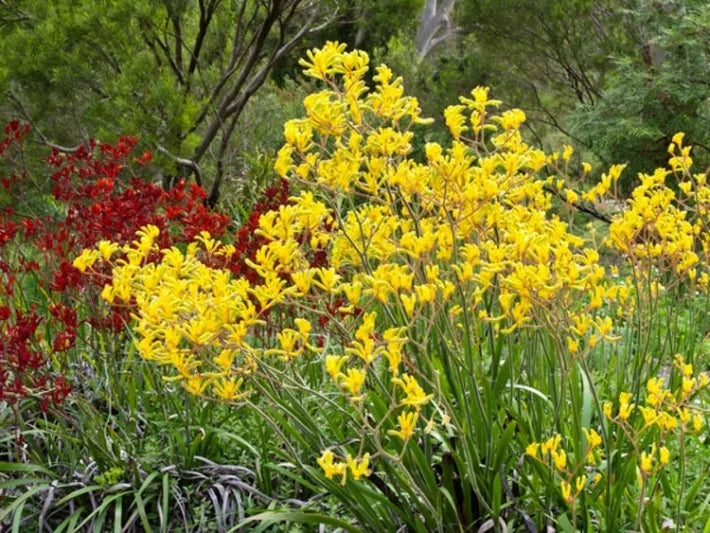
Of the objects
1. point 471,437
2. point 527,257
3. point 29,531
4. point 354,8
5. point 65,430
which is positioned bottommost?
point 29,531

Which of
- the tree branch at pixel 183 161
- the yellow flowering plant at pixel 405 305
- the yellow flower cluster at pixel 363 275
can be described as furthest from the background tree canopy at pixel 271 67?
the yellow flower cluster at pixel 363 275

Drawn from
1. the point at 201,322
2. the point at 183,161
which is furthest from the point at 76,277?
the point at 183,161

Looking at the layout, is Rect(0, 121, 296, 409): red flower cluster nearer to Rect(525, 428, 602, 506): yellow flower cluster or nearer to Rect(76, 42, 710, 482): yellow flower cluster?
Rect(76, 42, 710, 482): yellow flower cluster

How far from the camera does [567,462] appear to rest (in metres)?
2.51

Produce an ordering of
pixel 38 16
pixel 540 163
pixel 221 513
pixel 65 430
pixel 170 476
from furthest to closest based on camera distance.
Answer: pixel 38 16 → pixel 65 430 → pixel 170 476 → pixel 221 513 → pixel 540 163

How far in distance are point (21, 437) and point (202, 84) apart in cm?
543

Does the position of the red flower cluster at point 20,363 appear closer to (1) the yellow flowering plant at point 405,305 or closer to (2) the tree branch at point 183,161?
(1) the yellow flowering plant at point 405,305

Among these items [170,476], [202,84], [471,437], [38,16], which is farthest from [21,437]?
[202,84]

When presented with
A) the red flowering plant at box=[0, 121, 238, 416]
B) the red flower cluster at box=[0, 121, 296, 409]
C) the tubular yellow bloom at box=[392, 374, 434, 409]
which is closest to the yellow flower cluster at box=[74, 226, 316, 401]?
the tubular yellow bloom at box=[392, 374, 434, 409]

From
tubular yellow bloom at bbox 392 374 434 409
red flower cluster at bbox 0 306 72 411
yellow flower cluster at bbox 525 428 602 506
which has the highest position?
tubular yellow bloom at bbox 392 374 434 409

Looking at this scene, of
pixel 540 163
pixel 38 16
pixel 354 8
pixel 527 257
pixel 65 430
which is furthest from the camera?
pixel 354 8

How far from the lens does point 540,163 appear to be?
254cm

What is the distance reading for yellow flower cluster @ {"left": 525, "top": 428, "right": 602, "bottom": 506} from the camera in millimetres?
1887

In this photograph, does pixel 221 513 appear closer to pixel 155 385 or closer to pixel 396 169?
pixel 155 385
